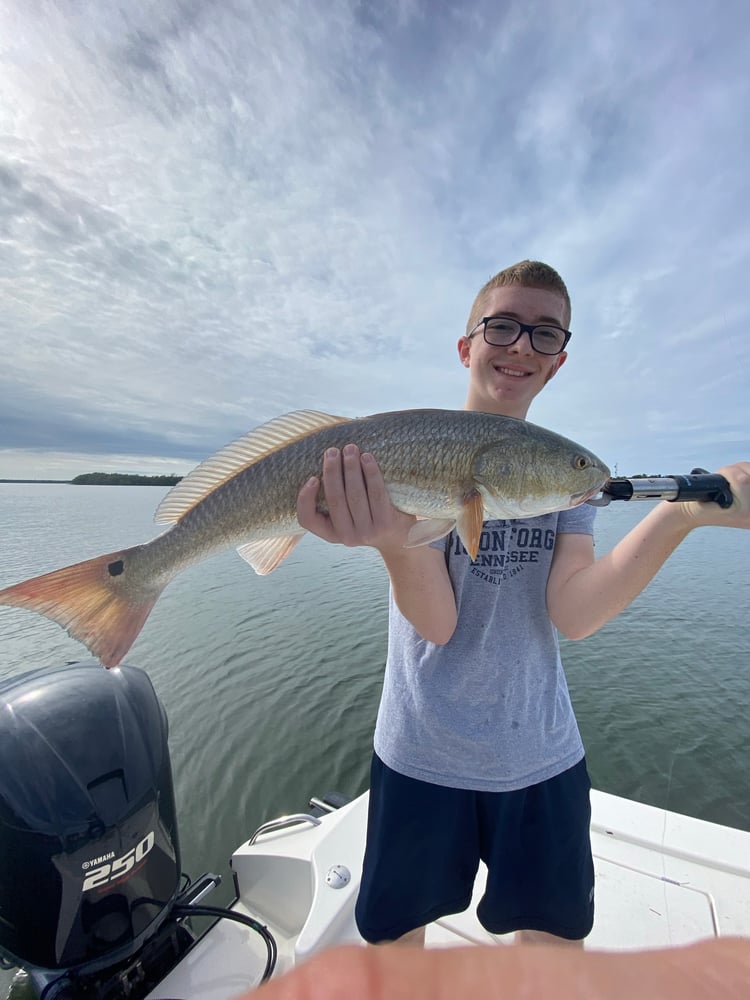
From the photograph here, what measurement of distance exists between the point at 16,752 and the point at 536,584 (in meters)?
2.76

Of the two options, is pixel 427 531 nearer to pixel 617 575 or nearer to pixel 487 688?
pixel 487 688

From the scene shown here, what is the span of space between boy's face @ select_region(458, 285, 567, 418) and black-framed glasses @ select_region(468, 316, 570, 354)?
0.02 meters

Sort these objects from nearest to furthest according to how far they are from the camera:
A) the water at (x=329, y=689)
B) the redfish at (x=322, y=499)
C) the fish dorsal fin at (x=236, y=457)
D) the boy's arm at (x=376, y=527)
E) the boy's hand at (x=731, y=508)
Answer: the boy's hand at (x=731, y=508) → the boy's arm at (x=376, y=527) → the redfish at (x=322, y=499) → the fish dorsal fin at (x=236, y=457) → the water at (x=329, y=689)

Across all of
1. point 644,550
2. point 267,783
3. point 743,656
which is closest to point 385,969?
point 644,550

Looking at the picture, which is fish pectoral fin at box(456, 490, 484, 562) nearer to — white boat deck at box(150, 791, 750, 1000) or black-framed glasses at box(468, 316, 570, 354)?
black-framed glasses at box(468, 316, 570, 354)

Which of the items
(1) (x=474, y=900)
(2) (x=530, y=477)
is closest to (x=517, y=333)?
(2) (x=530, y=477)

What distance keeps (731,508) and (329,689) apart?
9.28 meters

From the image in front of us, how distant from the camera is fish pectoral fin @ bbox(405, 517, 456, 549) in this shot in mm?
2381

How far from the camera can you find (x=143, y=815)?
8.40 feet

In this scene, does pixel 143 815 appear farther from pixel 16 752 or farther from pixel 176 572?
pixel 176 572

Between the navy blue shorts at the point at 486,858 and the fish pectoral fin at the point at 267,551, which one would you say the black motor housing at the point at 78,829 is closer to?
the fish pectoral fin at the point at 267,551

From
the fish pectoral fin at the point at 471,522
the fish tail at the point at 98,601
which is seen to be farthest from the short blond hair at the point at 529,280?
the fish tail at the point at 98,601

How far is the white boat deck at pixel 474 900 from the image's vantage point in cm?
287

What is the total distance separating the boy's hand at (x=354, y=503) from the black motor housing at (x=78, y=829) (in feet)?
5.29
